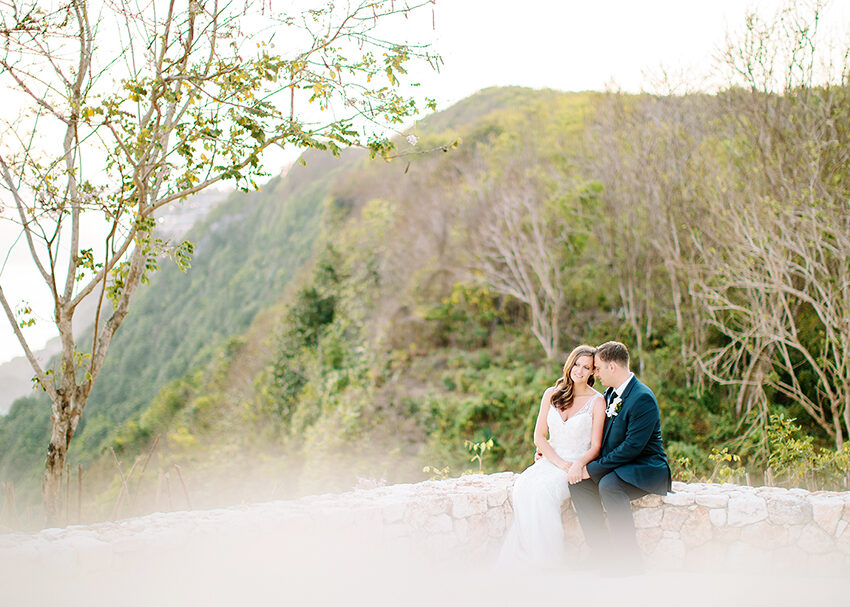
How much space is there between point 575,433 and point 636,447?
0.45 m

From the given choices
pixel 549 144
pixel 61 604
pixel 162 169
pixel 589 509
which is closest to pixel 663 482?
pixel 589 509

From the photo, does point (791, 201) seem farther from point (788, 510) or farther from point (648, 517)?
point (648, 517)

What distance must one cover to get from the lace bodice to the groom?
0.18 m

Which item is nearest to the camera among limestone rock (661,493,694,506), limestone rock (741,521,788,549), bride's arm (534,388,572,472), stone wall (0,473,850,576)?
stone wall (0,473,850,576)

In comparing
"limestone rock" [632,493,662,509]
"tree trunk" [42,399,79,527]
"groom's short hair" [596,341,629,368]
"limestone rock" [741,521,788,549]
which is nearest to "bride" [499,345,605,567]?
"groom's short hair" [596,341,629,368]

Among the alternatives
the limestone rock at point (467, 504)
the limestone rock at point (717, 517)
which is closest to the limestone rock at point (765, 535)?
the limestone rock at point (717, 517)

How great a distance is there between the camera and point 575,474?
4.06 metres

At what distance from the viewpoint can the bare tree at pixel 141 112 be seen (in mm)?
4570

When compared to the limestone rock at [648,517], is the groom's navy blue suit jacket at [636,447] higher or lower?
higher

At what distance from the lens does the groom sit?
3.92 meters

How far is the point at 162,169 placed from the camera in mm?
4926

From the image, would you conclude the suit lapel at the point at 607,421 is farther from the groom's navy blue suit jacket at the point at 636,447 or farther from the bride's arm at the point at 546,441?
the bride's arm at the point at 546,441

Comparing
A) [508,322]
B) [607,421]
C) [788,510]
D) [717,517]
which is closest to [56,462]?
[607,421]

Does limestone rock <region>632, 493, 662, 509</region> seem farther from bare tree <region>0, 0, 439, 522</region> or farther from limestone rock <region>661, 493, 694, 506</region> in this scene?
bare tree <region>0, 0, 439, 522</region>
